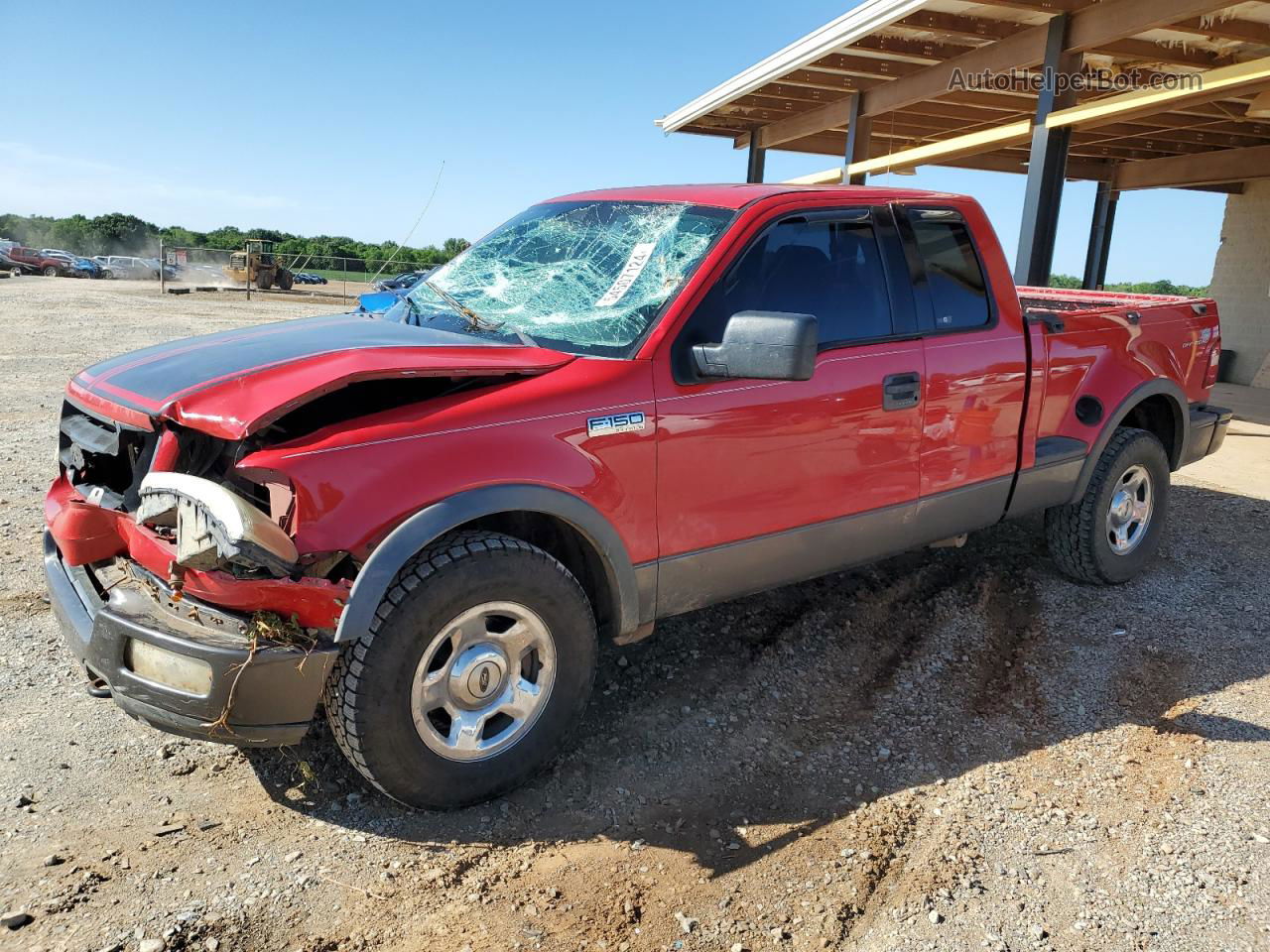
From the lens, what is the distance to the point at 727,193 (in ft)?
12.4

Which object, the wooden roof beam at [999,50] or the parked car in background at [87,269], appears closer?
the wooden roof beam at [999,50]

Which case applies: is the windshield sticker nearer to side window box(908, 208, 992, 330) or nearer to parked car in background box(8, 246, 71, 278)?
side window box(908, 208, 992, 330)

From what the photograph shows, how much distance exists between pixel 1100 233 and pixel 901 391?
54.3 ft

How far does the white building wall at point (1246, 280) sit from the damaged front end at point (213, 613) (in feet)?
53.6

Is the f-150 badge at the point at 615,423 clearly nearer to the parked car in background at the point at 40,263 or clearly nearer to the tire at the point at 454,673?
the tire at the point at 454,673

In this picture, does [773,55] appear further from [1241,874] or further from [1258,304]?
[1241,874]

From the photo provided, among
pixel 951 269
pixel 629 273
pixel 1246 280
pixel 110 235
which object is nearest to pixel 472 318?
pixel 629 273

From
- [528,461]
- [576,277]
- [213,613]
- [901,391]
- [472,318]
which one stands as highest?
[576,277]

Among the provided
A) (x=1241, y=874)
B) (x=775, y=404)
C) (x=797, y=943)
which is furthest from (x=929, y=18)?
(x=797, y=943)

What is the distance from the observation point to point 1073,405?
4.74 m

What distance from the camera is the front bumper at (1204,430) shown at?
218 inches

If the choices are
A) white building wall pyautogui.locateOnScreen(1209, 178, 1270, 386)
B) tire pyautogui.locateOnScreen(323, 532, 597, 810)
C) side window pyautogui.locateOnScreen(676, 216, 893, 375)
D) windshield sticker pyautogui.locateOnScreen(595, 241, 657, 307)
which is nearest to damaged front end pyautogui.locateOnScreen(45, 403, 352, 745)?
tire pyautogui.locateOnScreen(323, 532, 597, 810)

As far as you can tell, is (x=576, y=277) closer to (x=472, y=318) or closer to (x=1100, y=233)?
(x=472, y=318)

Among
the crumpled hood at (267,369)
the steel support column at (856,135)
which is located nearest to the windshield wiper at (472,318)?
the crumpled hood at (267,369)
